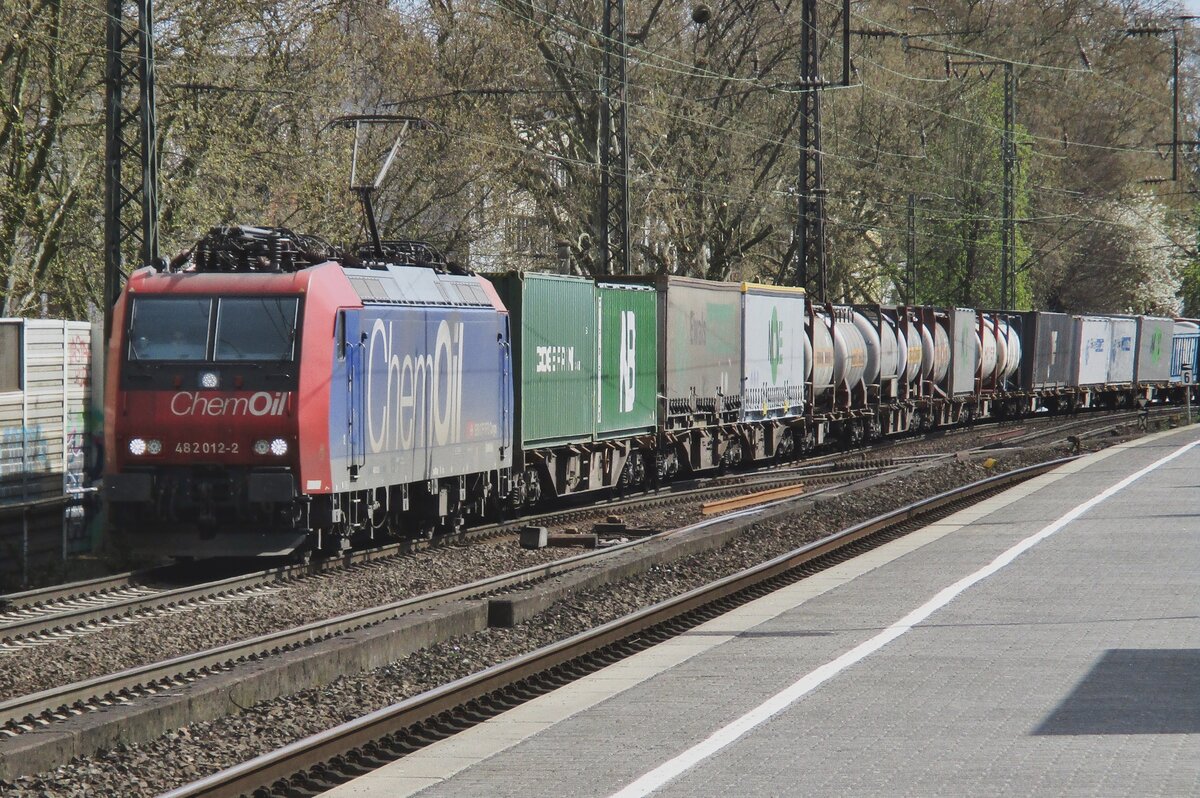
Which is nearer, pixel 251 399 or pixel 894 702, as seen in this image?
pixel 894 702

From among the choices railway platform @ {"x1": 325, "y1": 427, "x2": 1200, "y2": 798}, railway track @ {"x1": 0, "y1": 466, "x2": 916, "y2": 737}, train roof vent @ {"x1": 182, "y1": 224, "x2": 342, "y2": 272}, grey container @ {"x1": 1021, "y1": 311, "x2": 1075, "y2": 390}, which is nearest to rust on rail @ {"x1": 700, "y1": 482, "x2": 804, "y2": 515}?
railway track @ {"x1": 0, "y1": 466, "x2": 916, "y2": 737}

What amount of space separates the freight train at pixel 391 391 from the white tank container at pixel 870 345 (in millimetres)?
6193

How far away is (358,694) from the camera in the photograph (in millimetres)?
10164

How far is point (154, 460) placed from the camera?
1619 cm

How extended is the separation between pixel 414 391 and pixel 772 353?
14206mm

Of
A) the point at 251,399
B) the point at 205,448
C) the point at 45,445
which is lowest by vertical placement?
the point at 45,445

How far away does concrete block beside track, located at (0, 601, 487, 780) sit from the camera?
7.90 meters

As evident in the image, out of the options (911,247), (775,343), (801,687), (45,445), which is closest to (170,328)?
(45,445)

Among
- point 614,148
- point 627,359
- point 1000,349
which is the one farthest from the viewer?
point 1000,349

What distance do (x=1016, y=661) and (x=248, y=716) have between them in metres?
4.93

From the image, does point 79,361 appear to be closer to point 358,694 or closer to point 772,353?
point 358,694

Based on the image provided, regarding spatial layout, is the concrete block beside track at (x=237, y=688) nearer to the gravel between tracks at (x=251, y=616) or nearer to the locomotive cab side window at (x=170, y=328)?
the gravel between tracks at (x=251, y=616)

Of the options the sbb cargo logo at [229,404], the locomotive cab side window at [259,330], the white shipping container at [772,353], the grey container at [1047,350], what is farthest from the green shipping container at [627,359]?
the grey container at [1047,350]

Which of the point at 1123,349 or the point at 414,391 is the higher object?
the point at 1123,349
